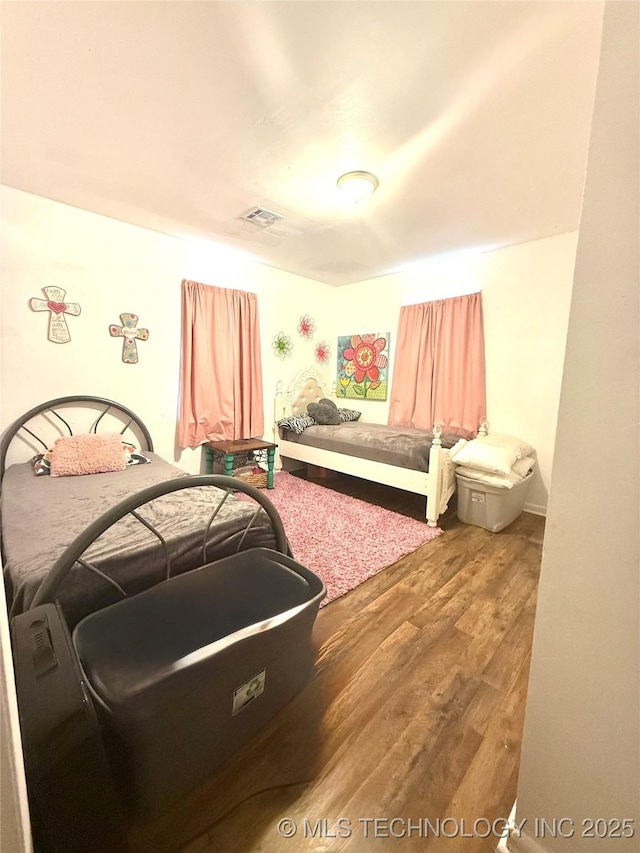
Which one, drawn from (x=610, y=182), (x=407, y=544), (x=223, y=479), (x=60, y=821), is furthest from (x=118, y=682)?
(x=407, y=544)

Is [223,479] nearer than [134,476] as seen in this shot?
Yes

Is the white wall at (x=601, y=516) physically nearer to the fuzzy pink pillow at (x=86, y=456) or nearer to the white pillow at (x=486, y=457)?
the white pillow at (x=486, y=457)

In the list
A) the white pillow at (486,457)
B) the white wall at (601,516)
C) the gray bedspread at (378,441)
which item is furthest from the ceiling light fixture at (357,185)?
the white pillow at (486,457)

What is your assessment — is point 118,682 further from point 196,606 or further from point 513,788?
point 513,788

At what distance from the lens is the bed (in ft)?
3.44

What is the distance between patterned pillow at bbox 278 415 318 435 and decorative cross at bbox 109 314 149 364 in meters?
1.57

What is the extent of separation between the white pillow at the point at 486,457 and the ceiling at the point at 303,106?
166 cm

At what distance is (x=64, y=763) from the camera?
0.63m

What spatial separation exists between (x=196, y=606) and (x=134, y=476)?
4.37ft

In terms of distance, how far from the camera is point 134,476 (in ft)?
6.86

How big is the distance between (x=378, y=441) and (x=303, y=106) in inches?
86.4

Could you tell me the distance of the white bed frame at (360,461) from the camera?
8.22 feet

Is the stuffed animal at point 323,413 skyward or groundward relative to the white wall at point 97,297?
groundward

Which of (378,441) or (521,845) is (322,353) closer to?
(378,441)
